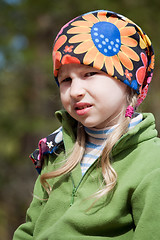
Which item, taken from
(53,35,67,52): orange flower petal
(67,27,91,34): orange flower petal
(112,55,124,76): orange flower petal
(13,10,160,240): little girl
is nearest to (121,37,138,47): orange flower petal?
(13,10,160,240): little girl

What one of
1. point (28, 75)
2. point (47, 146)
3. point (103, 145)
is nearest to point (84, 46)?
point (103, 145)

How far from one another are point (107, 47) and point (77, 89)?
314 millimetres

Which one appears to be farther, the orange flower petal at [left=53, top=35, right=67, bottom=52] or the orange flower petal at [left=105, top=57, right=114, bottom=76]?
the orange flower petal at [left=53, top=35, right=67, bottom=52]

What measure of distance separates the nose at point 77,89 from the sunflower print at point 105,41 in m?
0.12

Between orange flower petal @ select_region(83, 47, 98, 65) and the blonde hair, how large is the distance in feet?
1.02

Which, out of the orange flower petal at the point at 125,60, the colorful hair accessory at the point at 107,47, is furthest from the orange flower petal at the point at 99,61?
the orange flower petal at the point at 125,60

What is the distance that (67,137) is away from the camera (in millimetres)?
2449

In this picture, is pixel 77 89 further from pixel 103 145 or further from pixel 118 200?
pixel 118 200

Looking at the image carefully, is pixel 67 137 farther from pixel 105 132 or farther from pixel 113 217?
pixel 113 217

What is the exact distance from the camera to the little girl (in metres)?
2.00

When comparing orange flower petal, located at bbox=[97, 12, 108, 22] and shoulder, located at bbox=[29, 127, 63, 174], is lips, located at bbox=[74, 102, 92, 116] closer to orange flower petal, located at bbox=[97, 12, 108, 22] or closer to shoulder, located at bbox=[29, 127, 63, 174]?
shoulder, located at bbox=[29, 127, 63, 174]

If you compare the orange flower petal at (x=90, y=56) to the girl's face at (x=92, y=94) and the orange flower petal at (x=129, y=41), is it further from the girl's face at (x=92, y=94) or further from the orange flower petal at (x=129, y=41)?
the orange flower petal at (x=129, y=41)

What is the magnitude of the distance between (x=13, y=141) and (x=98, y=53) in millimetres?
6379

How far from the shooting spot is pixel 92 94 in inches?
83.7
